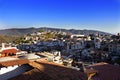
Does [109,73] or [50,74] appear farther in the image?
[109,73]

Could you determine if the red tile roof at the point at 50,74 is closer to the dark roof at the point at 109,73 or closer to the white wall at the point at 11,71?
the white wall at the point at 11,71

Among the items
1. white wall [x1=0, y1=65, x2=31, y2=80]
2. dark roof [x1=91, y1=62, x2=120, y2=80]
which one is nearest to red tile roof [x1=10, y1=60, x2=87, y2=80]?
white wall [x1=0, y1=65, x2=31, y2=80]

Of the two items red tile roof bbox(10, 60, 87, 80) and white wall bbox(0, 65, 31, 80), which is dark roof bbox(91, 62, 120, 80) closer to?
red tile roof bbox(10, 60, 87, 80)

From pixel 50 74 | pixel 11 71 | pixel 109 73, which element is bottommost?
pixel 109 73

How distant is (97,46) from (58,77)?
66.7 metres

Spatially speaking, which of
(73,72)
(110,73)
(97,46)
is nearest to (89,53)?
(97,46)

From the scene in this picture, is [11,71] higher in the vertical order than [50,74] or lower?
higher

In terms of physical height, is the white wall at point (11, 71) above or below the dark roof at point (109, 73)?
above

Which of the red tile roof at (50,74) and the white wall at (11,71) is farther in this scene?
the white wall at (11,71)

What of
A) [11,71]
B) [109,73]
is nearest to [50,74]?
[11,71]

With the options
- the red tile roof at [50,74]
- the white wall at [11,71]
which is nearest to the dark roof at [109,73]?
the red tile roof at [50,74]

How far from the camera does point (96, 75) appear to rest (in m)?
23.7

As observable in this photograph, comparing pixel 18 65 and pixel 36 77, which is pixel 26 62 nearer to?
pixel 18 65

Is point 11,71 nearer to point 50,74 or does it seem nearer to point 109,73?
point 50,74
